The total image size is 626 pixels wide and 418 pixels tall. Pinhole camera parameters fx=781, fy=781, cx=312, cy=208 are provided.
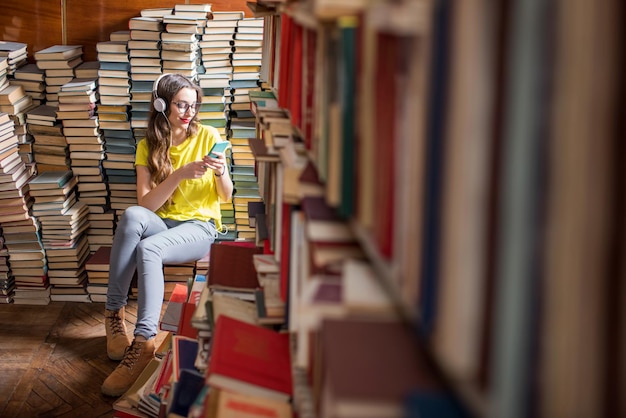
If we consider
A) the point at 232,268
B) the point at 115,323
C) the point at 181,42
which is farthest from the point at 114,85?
the point at 232,268

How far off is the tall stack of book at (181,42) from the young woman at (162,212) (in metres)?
0.41

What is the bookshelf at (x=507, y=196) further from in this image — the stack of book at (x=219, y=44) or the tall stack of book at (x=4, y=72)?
the tall stack of book at (x=4, y=72)

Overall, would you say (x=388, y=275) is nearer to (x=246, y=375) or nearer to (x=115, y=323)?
(x=246, y=375)

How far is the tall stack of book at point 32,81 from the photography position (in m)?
4.28

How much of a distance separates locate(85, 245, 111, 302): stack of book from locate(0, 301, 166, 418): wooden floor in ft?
0.19

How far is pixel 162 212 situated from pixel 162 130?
40cm

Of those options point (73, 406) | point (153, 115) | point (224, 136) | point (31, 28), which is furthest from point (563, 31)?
point (31, 28)

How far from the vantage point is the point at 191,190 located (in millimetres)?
3787

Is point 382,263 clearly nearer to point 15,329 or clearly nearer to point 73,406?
point 73,406

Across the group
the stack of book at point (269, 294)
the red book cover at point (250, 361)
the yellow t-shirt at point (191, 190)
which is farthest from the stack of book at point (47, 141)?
the red book cover at point (250, 361)

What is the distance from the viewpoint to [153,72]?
13.7 ft

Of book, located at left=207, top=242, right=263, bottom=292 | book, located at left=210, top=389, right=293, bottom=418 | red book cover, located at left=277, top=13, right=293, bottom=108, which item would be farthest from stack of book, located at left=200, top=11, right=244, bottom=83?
book, located at left=210, top=389, right=293, bottom=418

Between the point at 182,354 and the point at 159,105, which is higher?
the point at 159,105

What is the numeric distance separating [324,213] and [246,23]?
311cm
